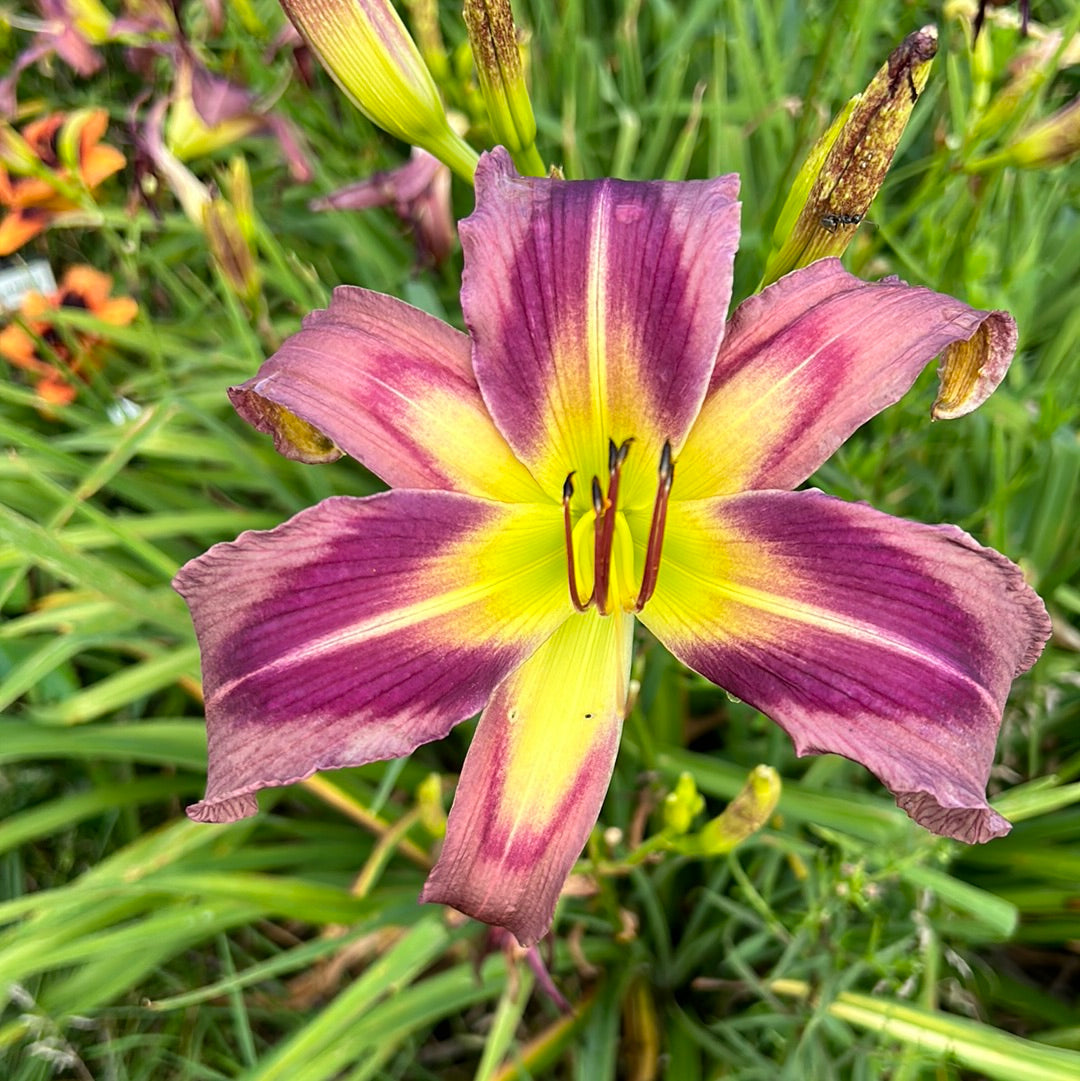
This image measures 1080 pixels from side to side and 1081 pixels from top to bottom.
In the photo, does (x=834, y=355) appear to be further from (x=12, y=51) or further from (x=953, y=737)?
(x=12, y=51)

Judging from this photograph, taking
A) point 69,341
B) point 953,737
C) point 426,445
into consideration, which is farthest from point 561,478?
point 69,341

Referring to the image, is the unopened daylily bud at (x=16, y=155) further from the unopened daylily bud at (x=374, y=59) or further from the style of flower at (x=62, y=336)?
the unopened daylily bud at (x=374, y=59)

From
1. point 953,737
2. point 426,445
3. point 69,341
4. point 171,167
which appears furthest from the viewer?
point 69,341

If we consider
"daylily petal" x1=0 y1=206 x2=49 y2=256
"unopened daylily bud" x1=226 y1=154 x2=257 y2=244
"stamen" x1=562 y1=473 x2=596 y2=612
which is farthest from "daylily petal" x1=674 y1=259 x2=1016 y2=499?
"daylily petal" x1=0 y1=206 x2=49 y2=256

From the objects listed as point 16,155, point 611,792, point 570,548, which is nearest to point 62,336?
point 16,155

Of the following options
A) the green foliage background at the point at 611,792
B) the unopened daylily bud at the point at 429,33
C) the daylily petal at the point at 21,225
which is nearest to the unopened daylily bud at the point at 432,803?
the green foliage background at the point at 611,792

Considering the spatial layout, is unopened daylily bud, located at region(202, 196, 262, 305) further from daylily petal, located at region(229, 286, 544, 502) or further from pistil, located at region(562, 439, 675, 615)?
pistil, located at region(562, 439, 675, 615)

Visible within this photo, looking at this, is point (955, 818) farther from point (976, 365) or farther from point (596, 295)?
point (596, 295)
